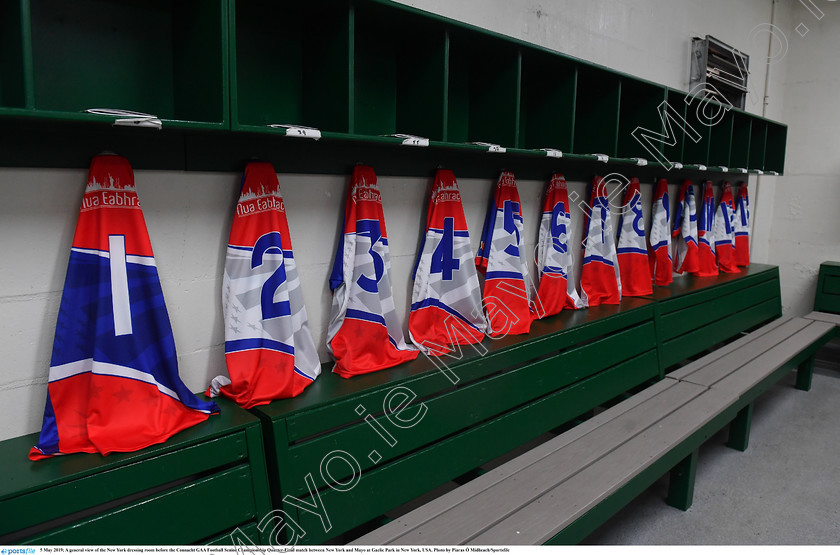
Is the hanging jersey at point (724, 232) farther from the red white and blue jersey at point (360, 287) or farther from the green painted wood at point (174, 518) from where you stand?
the green painted wood at point (174, 518)

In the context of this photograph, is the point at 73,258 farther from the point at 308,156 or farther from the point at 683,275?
the point at 683,275

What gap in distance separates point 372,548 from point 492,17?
84.9 inches

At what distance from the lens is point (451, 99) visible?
241cm

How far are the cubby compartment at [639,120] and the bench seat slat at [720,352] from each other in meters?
1.21

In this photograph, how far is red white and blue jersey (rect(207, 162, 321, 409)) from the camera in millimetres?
1709

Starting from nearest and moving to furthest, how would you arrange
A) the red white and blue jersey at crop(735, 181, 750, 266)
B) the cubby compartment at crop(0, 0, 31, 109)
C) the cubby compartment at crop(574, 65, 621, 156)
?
1. the cubby compartment at crop(0, 0, 31, 109)
2. the cubby compartment at crop(574, 65, 621, 156)
3. the red white and blue jersey at crop(735, 181, 750, 266)

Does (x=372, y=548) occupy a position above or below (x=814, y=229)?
below

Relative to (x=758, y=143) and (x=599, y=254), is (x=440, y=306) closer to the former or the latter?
(x=599, y=254)

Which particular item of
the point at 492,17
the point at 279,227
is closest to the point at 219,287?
the point at 279,227

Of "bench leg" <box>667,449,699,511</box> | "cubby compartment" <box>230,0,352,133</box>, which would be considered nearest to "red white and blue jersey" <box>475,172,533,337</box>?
"bench leg" <box>667,449,699,511</box>

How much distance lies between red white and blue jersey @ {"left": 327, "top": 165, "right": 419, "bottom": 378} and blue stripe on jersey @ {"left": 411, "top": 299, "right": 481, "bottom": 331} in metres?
0.26

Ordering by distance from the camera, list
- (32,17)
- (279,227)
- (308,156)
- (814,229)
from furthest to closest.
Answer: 1. (814,229)
2. (308,156)
3. (279,227)
4. (32,17)

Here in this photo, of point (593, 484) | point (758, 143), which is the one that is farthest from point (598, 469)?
point (758, 143)

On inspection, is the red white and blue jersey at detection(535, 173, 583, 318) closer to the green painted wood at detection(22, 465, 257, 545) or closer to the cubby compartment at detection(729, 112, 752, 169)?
the green painted wood at detection(22, 465, 257, 545)
